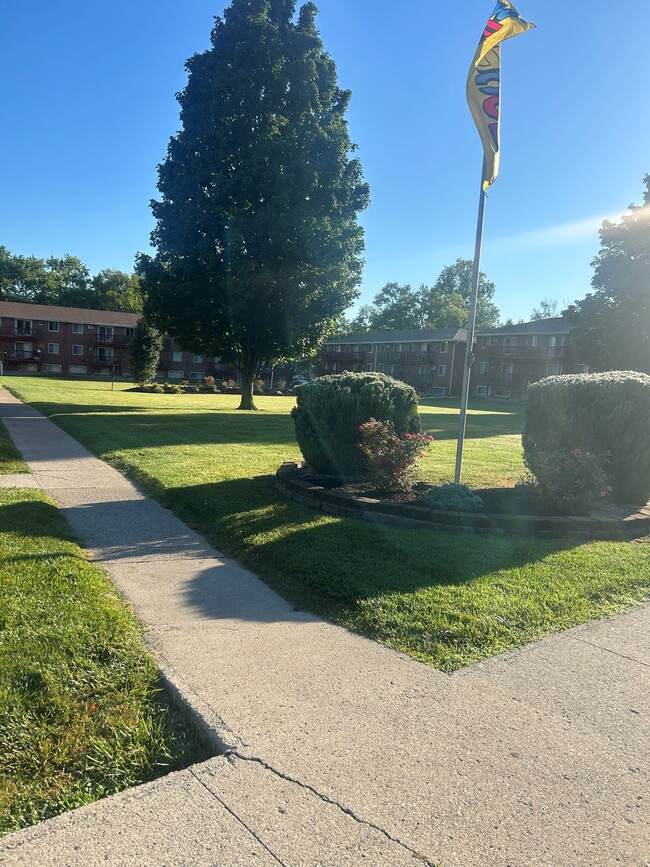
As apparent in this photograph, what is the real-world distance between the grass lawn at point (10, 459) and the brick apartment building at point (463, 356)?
43517 mm

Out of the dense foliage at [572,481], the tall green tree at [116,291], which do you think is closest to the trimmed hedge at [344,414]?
the dense foliage at [572,481]

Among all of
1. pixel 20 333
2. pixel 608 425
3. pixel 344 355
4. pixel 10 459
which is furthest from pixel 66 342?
pixel 608 425

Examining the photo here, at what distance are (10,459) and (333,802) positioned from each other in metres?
9.25

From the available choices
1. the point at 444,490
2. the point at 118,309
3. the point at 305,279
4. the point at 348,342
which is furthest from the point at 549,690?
the point at 118,309

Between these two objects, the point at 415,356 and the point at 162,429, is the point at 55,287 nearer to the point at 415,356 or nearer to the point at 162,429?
the point at 415,356

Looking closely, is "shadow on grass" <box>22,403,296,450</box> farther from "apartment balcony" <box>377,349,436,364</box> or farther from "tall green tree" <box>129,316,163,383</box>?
"apartment balcony" <box>377,349,436,364</box>

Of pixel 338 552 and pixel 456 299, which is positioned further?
pixel 456 299

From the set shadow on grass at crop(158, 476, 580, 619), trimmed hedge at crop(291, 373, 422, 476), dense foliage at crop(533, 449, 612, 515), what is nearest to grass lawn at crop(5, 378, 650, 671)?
shadow on grass at crop(158, 476, 580, 619)

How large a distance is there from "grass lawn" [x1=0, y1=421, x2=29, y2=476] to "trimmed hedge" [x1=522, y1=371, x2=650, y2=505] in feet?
24.9

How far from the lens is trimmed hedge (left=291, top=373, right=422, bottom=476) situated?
8.04 meters

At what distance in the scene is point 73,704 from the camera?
281 cm

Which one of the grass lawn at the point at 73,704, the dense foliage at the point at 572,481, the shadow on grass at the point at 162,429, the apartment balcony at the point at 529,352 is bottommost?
the grass lawn at the point at 73,704

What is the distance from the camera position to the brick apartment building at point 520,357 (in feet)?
175

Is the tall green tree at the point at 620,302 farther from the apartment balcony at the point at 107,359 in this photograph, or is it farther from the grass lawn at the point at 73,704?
the apartment balcony at the point at 107,359
